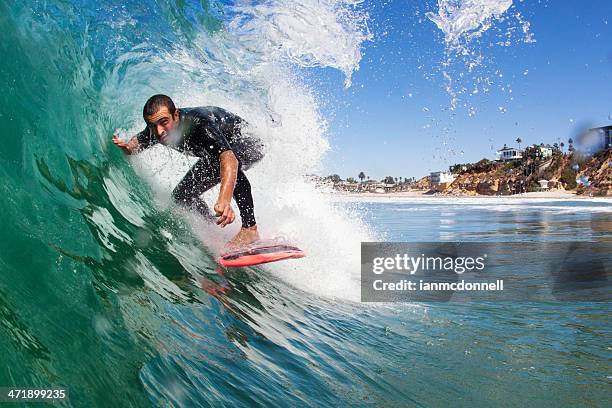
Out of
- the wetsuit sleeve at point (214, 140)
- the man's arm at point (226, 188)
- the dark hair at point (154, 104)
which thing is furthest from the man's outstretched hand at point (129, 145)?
the man's arm at point (226, 188)

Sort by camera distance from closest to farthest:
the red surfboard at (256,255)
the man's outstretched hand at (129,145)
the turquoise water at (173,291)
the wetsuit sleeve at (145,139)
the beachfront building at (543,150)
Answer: the turquoise water at (173,291) → the red surfboard at (256,255) → the wetsuit sleeve at (145,139) → the man's outstretched hand at (129,145) → the beachfront building at (543,150)

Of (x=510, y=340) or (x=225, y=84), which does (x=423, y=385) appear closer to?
(x=510, y=340)

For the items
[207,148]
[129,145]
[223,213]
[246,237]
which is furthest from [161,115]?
[246,237]

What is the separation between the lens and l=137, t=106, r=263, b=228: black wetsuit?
3.97 meters

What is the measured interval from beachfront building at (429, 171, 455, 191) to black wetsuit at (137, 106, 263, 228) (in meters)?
75.3

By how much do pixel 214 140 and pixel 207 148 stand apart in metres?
0.13

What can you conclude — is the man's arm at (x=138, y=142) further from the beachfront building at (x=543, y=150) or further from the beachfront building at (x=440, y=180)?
the beachfront building at (x=543, y=150)

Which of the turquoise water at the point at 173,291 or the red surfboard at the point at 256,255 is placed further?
the red surfboard at the point at 256,255

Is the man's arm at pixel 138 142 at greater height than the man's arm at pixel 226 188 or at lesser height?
greater

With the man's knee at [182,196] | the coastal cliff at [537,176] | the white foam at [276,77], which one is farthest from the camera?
the coastal cliff at [537,176]

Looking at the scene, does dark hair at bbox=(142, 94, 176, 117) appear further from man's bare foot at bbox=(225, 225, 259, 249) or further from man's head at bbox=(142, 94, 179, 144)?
man's bare foot at bbox=(225, 225, 259, 249)

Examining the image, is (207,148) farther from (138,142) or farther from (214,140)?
(138,142)

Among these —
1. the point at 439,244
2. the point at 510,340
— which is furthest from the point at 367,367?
the point at 439,244

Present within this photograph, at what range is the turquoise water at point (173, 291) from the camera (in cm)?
258
